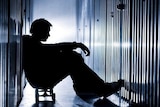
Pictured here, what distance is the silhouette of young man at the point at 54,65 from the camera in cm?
489

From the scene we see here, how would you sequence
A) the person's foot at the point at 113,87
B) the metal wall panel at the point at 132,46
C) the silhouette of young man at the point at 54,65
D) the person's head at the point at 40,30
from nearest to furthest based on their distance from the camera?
the metal wall panel at the point at 132,46
the person's foot at the point at 113,87
the silhouette of young man at the point at 54,65
the person's head at the point at 40,30

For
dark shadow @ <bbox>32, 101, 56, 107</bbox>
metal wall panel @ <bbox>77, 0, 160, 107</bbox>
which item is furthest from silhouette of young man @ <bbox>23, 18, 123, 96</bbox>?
metal wall panel @ <bbox>77, 0, 160, 107</bbox>

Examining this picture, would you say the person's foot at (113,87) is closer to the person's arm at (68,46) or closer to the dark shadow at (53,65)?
the dark shadow at (53,65)

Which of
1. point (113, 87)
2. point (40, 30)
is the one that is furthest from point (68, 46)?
point (113, 87)

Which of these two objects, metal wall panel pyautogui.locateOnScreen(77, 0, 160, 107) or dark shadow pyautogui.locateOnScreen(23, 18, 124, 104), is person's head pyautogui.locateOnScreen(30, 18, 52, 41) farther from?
metal wall panel pyautogui.locateOnScreen(77, 0, 160, 107)

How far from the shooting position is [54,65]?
4.93 m

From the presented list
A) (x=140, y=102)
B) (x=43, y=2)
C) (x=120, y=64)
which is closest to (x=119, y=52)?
(x=120, y=64)

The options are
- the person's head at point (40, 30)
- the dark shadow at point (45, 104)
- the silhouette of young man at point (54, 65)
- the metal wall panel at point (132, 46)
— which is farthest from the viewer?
the person's head at point (40, 30)

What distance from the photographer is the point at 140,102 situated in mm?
3932

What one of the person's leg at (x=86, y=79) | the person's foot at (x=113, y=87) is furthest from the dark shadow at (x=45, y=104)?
the person's foot at (x=113, y=87)

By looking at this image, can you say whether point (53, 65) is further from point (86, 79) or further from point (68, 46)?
point (86, 79)

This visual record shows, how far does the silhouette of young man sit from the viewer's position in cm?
489

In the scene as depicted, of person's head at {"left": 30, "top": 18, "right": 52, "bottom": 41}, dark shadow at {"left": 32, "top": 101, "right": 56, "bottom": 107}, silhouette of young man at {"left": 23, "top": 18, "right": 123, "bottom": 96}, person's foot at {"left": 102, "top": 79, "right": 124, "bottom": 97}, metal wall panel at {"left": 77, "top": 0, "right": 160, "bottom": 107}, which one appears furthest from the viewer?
person's head at {"left": 30, "top": 18, "right": 52, "bottom": 41}

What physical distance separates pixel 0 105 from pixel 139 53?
1.89 m
